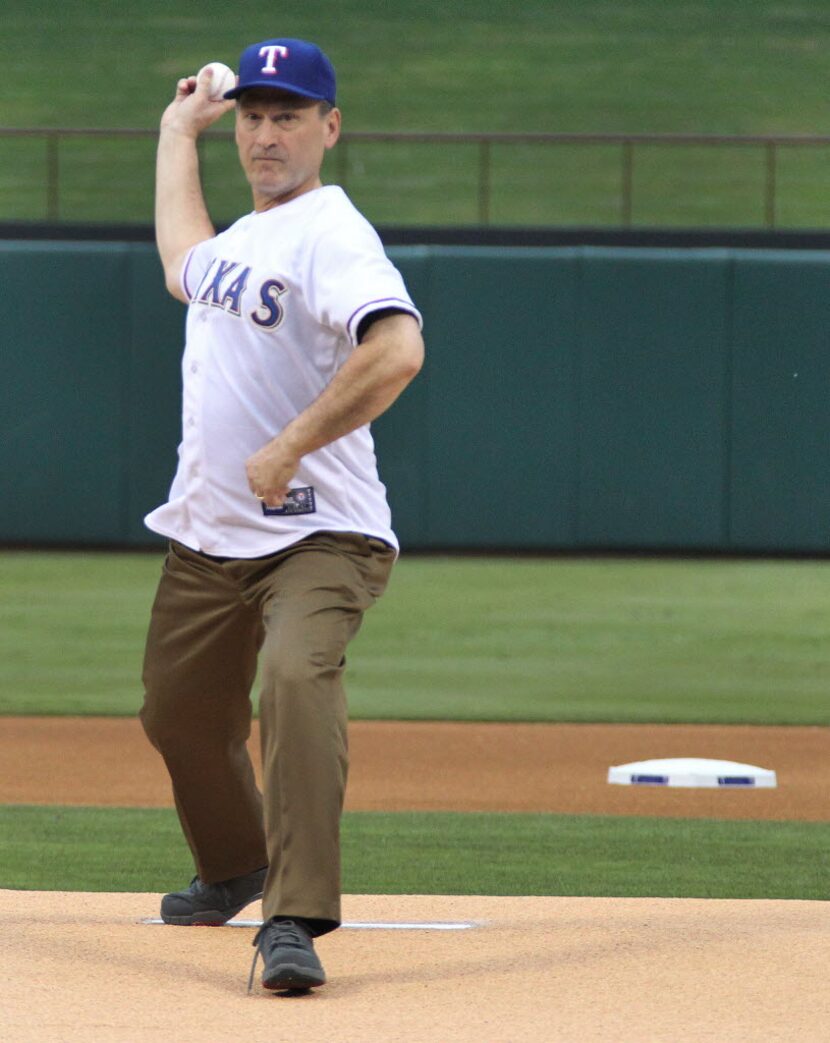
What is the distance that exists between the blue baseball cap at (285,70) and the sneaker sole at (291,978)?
66.8 inches

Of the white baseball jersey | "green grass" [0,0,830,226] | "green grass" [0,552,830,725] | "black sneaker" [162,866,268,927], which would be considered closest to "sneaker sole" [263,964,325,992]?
"black sneaker" [162,866,268,927]

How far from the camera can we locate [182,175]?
4.44 meters

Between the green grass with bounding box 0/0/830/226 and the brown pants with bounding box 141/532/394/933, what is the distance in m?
16.8

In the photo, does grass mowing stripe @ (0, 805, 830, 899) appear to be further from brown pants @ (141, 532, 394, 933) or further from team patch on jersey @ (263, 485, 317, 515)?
team patch on jersey @ (263, 485, 317, 515)

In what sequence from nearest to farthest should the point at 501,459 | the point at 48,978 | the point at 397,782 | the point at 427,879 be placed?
the point at 48,978 → the point at 427,879 → the point at 397,782 → the point at 501,459

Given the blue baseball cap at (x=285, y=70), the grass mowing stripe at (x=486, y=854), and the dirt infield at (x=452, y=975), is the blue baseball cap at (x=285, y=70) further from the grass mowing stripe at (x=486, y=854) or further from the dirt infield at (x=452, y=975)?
the grass mowing stripe at (x=486, y=854)

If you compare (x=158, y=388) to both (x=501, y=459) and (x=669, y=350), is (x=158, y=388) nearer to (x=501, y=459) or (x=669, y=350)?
(x=501, y=459)

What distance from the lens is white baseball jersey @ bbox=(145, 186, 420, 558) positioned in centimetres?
383

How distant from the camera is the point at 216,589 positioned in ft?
13.2

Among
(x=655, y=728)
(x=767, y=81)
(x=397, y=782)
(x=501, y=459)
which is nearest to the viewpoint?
(x=397, y=782)

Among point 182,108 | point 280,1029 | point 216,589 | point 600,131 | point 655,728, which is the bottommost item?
point 655,728

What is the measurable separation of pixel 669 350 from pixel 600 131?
8850 mm

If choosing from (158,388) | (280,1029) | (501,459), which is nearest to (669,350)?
(501,459)

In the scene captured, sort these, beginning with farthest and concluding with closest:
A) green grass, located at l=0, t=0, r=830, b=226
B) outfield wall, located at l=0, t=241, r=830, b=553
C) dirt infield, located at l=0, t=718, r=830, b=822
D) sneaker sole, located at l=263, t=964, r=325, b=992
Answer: green grass, located at l=0, t=0, r=830, b=226, outfield wall, located at l=0, t=241, r=830, b=553, dirt infield, located at l=0, t=718, r=830, b=822, sneaker sole, located at l=263, t=964, r=325, b=992
